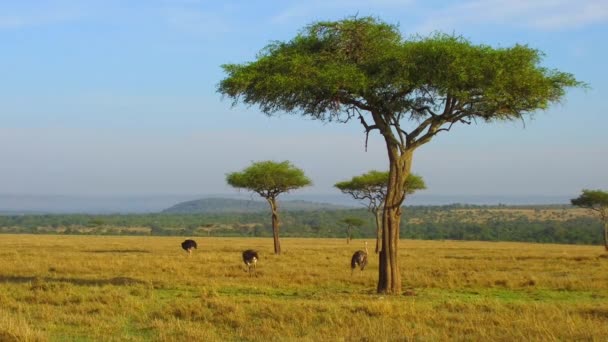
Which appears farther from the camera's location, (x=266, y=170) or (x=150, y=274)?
(x=266, y=170)

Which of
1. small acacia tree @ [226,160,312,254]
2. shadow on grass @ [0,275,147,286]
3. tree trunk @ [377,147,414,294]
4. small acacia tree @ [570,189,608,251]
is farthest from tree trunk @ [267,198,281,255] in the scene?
small acacia tree @ [570,189,608,251]

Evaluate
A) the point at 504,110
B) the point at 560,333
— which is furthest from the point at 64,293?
the point at 504,110

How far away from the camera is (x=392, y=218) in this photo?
21.3 metres

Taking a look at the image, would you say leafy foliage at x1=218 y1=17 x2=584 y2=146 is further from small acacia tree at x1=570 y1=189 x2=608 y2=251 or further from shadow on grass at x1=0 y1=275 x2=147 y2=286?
small acacia tree at x1=570 y1=189 x2=608 y2=251

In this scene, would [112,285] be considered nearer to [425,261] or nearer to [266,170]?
[425,261]

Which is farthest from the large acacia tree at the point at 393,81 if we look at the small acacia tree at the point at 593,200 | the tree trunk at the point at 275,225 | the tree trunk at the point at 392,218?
the small acacia tree at the point at 593,200

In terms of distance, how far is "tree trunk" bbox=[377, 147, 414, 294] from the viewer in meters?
21.1

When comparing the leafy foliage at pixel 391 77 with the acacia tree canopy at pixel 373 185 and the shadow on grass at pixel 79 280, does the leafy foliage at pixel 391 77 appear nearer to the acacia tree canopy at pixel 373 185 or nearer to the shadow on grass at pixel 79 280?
the shadow on grass at pixel 79 280

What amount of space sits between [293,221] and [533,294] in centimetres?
16926

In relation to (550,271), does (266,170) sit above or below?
above

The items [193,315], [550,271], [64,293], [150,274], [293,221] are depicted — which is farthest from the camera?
[293,221]

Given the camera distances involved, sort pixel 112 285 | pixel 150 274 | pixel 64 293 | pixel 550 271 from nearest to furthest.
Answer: pixel 64 293 < pixel 112 285 < pixel 150 274 < pixel 550 271

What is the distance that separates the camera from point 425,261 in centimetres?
3647

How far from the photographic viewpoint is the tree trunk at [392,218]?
69.4 ft
